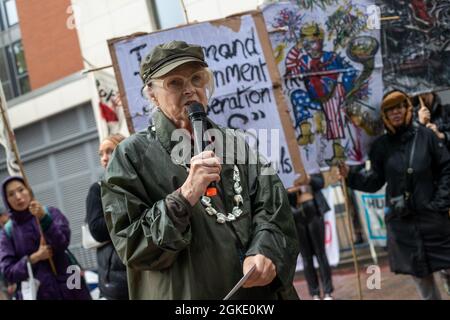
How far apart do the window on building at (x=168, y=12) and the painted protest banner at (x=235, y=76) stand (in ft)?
2.08

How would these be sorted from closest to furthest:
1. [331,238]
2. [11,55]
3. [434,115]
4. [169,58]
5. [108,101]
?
[169,58], [434,115], [108,101], [11,55], [331,238]

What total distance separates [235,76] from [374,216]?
392cm

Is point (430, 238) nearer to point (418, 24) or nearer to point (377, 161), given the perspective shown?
point (377, 161)

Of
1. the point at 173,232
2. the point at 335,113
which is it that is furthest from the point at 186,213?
the point at 335,113

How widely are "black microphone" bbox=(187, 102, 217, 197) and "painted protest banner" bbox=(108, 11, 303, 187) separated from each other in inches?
70.2

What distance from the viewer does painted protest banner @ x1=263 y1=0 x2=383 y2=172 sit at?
4246mm

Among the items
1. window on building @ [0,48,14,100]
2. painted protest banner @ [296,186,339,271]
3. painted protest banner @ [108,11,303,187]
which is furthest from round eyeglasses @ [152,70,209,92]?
painted protest banner @ [296,186,339,271]

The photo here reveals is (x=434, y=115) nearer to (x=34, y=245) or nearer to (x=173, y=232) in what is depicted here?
(x=34, y=245)

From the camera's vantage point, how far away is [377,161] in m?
4.35

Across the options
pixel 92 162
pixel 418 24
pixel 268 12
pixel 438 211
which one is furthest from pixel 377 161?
pixel 92 162

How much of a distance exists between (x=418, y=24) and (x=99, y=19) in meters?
2.22

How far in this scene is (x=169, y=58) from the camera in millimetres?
2240

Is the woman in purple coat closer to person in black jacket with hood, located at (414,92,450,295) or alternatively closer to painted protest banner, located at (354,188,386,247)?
person in black jacket with hood, located at (414,92,450,295)

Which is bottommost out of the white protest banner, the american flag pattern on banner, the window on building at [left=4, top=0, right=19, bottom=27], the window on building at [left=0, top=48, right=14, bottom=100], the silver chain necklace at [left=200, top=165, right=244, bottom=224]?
the silver chain necklace at [left=200, top=165, right=244, bottom=224]
